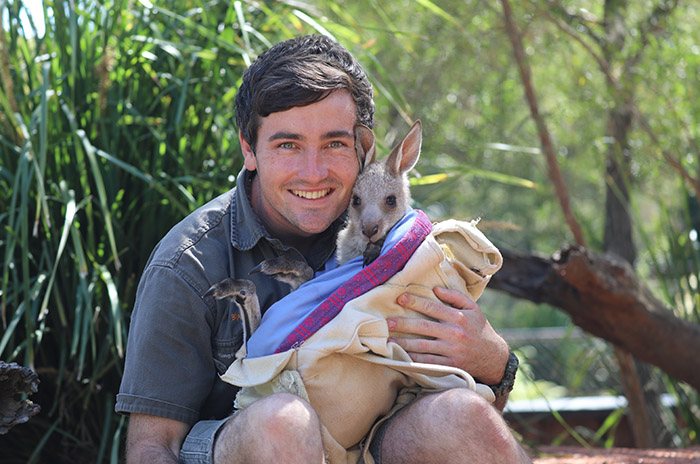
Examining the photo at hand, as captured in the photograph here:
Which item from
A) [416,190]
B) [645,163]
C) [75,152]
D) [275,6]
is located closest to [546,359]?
[645,163]

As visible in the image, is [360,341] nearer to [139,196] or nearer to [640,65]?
[139,196]

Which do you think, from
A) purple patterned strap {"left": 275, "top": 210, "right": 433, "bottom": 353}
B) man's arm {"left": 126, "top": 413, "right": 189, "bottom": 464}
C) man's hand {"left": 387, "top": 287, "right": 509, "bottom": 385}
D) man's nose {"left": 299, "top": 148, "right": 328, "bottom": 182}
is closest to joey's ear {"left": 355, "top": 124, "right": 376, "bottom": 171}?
man's nose {"left": 299, "top": 148, "right": 328, "bottom": 182}

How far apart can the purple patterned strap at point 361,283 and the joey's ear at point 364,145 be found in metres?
0.43

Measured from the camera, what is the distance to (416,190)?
4660mm

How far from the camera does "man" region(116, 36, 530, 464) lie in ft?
7.09

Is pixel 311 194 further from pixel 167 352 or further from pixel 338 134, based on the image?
pixel 167 352

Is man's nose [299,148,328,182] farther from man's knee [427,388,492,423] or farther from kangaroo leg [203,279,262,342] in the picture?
man's knee [427,388,492,423]

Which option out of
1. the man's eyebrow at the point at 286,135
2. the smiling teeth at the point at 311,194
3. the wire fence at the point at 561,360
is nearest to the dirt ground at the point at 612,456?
the smiling teeth at the point at 311,194

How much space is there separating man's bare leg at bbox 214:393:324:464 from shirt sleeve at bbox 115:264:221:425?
1.26 ft

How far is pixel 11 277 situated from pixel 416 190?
2.32 meters

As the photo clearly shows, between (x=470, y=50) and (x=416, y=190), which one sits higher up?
(x=470, y=50)

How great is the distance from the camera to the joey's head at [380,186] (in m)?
2.65

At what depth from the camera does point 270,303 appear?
2689mm

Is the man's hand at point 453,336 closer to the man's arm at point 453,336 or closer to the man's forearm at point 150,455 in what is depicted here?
the man's arm at point 453,336
